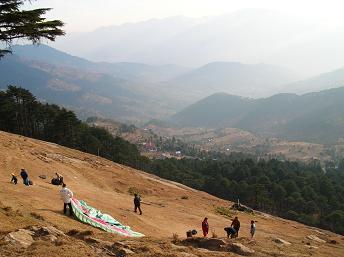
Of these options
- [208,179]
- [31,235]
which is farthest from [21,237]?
[208,179]

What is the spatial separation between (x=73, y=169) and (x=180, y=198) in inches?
594

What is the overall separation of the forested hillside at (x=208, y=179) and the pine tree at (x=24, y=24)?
8180 centimetres

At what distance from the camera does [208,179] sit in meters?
136

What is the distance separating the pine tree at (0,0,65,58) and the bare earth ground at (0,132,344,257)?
32.2 ft

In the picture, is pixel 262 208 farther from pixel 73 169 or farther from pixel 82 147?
pixel 73 169

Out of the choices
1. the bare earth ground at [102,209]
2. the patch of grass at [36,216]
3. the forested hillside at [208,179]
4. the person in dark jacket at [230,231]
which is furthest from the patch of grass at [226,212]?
the forested hillside at [208,179]

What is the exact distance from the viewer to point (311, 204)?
375 ft

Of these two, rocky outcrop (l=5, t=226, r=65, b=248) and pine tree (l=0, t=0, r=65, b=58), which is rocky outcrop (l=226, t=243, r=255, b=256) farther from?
pine tree (l=0, t=0, r=65, b=58)

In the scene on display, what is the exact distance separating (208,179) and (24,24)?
117151mm

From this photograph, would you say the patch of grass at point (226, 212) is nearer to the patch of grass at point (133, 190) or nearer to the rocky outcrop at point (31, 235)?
the patch of grass at point (133, 190)

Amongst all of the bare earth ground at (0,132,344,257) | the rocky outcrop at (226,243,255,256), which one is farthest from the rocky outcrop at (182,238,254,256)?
the bare earth ground at (0,132,344,257)

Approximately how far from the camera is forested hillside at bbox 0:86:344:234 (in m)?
104

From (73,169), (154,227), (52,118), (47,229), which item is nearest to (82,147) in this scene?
(52,118)

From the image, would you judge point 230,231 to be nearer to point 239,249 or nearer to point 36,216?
point 239,249
